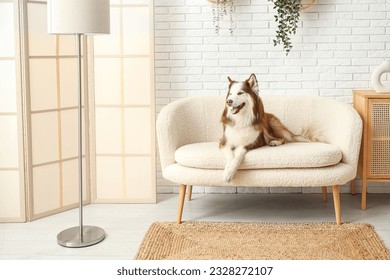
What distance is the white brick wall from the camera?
14.4 feet

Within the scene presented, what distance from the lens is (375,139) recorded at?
13.2ft

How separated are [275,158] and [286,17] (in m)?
1.37

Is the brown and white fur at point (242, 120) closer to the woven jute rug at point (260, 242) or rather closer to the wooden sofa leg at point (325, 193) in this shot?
the woven jute rug at point (260, 242)

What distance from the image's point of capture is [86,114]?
14.0 ft

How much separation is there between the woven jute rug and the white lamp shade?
129 centimetres

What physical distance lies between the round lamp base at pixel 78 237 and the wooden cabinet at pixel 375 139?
6.23 ft

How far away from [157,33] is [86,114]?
2.84ft

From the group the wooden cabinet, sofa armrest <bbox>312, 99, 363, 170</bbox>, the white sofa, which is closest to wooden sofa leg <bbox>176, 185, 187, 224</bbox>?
the white sofa

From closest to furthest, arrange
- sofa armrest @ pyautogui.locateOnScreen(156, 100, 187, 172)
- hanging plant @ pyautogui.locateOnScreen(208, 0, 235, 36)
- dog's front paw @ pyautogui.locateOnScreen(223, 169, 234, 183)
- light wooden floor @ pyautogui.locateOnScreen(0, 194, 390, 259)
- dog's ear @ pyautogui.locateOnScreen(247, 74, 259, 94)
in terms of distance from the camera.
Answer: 1. light wooden floor @ pyautogui.locateOnScreen(0, 194, 390, 259)
2. dog's front paw @ pyautogui.locateOnScreen(223, 169, 234, 183)
3. dog's ear @ pyautogui.locateOnScreen(247, 74, 259, 94)
4. sofa armrest @ pyautogui.locateOnScreen(156, 100, 187, 172)
5. hanging plant @ pyautogui.locateOnScreen(208, 0, 235, 36)

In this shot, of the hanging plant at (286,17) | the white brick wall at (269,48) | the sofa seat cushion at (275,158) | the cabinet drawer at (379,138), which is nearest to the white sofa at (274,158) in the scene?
the sofa seat cushion at (275,158)

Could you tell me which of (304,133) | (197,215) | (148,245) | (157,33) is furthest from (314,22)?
(148,245)

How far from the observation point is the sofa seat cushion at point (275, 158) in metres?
3.51

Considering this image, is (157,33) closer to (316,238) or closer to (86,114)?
(86,114)

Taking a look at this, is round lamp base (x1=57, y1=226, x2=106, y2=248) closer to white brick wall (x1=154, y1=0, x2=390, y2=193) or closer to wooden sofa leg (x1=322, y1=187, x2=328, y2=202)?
white brick wall (x1=154, y1=0, x2=390, y2=193)
